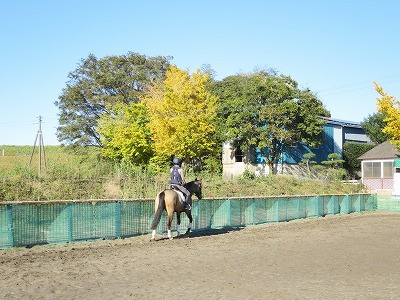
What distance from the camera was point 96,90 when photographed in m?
60.6

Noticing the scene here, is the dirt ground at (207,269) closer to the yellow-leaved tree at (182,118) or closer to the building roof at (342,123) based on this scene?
the yellow-leaved tree at (182,118)

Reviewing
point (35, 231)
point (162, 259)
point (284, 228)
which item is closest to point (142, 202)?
point (35, 231)

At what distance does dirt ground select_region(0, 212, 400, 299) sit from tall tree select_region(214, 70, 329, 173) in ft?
104

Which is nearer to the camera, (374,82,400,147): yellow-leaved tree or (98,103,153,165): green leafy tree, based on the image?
(374,82,400,147): yellow-leaved tree

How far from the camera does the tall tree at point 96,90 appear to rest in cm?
5994

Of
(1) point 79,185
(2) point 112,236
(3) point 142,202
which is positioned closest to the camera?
(2) point 112,236

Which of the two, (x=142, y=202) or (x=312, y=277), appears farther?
(x=142, y=202)

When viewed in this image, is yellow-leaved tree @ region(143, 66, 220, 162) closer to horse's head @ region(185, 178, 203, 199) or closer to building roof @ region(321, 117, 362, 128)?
building roof @ region(321, 117, 362, 128)

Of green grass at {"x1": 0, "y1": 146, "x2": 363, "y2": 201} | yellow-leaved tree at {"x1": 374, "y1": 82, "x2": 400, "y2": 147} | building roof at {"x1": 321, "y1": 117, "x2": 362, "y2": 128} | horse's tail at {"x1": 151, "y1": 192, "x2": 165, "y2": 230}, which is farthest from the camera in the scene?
building roof at {"x1": 321, "y1": 117, "x2": 362, "y2": 128}

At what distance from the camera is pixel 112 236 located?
54.4 feet

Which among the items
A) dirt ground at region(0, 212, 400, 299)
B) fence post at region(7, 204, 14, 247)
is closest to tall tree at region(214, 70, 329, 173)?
dirt ground at region(0, 212, 400, 299)

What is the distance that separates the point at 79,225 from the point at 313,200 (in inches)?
660

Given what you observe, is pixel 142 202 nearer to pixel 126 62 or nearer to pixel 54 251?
pixel 54 251

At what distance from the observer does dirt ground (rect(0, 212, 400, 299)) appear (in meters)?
8.47
